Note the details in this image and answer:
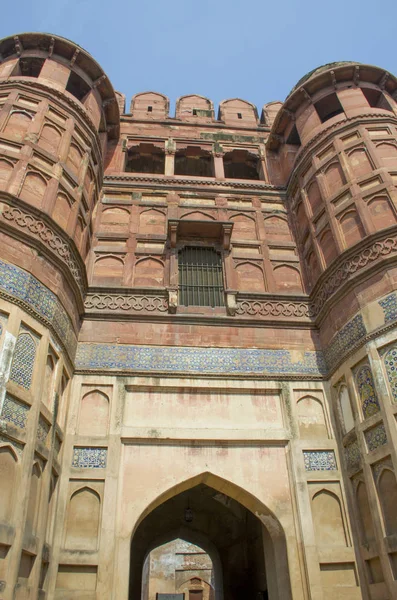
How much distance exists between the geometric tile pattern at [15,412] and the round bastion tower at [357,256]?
522cm

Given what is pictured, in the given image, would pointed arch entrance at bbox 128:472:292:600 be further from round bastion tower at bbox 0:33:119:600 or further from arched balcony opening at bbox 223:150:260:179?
arched balcony opening at bbox 223:150:260:179

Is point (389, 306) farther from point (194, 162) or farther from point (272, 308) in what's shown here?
point (194, 162)

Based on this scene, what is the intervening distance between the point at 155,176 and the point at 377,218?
20.3 feet

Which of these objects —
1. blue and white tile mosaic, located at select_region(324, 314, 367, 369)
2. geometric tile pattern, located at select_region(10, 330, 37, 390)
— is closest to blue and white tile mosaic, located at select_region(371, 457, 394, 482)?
blue and white tile mosaic, located at select_region(324, 314, 367, 369)

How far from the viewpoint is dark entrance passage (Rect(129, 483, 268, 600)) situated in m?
12.9

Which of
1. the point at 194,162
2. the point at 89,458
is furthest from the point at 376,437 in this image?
the point at 194,162

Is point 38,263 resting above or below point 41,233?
below

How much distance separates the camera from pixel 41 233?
8633 millimetres

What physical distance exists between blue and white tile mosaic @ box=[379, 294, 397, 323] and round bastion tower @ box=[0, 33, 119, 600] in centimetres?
550

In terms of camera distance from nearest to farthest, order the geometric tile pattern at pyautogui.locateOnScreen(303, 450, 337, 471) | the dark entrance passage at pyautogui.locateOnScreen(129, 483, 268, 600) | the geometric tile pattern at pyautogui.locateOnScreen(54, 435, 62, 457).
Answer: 1. the geometric tile pattern at pyautogui.locateOnScreen(54, 435, 62, 457)
2. the geometric tile pattern at pyautogui.locateOnScreen(303, 450, 337, 471)
3. the dark entrance passage at pyautogui.locateOnScreen(129, 483, 268, 600)

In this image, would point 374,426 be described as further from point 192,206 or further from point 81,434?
point 192,206

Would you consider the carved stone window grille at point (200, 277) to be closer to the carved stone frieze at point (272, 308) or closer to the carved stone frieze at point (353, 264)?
the carved stone frieze at point (272, 308)

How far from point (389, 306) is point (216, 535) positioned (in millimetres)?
9201

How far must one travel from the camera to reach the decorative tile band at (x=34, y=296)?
764cm
